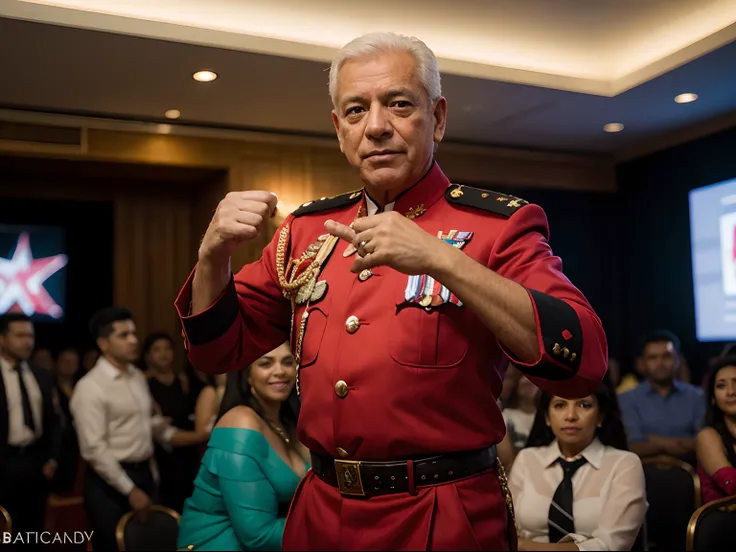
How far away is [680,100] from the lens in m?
4.99

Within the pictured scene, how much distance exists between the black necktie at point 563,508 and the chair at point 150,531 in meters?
1.27

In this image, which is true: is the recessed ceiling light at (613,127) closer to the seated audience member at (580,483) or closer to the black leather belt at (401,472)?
the seated audience member at (580,483)

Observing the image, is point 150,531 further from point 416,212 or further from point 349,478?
point 416,212

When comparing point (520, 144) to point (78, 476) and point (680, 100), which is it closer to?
point (680, 100)

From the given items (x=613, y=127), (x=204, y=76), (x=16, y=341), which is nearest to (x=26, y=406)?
(x=16, y=341)

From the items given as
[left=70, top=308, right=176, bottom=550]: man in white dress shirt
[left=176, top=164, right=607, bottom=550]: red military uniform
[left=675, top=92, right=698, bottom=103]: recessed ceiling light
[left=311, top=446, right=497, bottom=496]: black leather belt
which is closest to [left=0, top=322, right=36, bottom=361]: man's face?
[left=70, top=308, right=176, bottom=550]: man in white dress shirt

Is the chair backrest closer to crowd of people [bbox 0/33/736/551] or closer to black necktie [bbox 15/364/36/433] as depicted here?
crowd of people [bbox 0/33/736/551]

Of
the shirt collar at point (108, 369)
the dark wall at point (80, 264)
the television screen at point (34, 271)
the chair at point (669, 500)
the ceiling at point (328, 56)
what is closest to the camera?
the chair at point (669, 500)

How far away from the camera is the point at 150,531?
9.02ft

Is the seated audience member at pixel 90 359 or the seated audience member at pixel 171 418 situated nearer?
the seated audience member at pixel 171 418

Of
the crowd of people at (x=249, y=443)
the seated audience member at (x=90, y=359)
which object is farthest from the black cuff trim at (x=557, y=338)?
the seated audience member at (x=90, y=359)

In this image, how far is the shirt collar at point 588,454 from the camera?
8.39 ft

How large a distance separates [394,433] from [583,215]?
233 inches

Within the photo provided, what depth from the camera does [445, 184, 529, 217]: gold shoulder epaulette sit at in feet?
4.24
